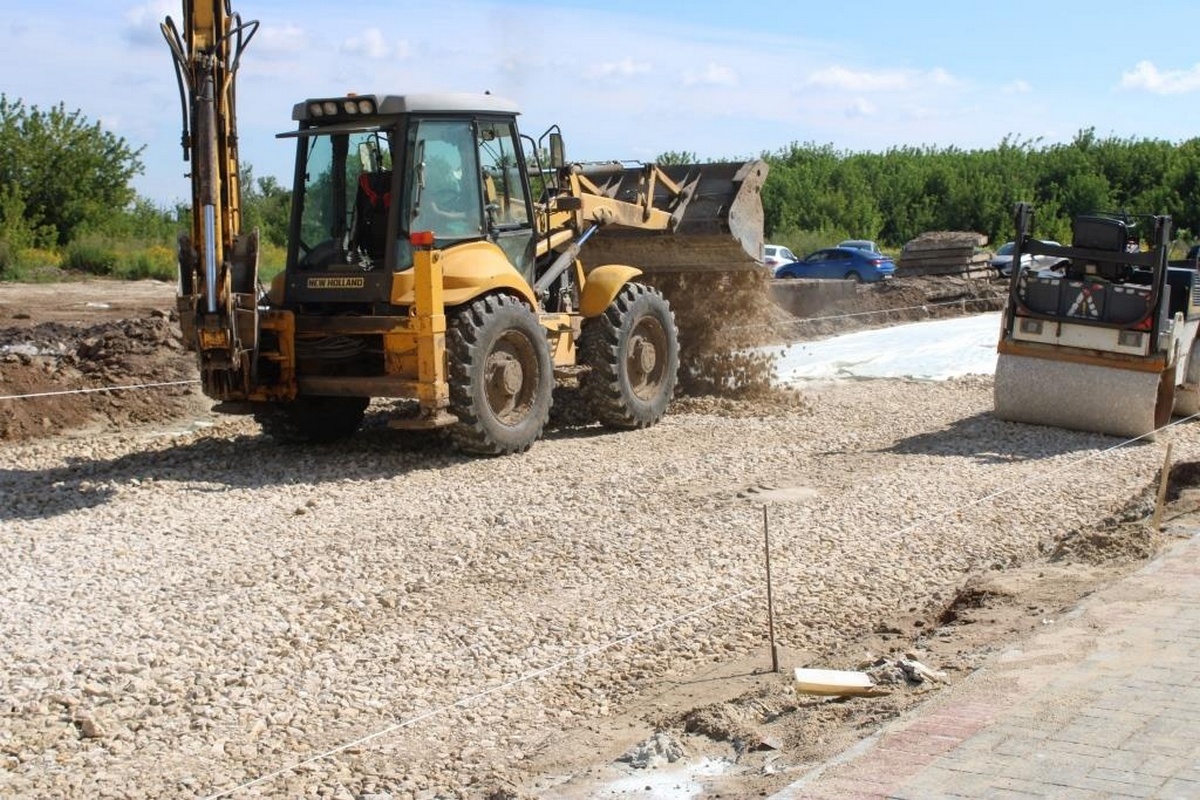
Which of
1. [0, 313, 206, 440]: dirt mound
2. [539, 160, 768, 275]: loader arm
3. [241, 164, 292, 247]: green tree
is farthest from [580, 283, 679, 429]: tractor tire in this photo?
[241, 164, 292, 247]: green tree

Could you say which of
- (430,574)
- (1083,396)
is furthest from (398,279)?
(1083,396)

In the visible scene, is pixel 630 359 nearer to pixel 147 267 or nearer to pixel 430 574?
pixel 430 574

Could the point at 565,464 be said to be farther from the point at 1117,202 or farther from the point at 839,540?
the point at 1117,202

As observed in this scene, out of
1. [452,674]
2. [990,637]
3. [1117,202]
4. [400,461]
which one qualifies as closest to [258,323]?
[400,461]

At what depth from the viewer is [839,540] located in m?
A: 8.93

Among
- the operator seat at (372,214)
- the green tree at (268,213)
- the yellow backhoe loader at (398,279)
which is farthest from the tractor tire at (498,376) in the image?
the green tree at (268,213)

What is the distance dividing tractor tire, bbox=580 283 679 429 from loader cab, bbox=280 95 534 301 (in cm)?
129

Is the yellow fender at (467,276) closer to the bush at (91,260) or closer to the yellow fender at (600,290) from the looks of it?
the yellow fender at (600,290)

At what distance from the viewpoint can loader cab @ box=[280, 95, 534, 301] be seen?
37.1 feet

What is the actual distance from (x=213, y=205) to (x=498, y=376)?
8.57 feet

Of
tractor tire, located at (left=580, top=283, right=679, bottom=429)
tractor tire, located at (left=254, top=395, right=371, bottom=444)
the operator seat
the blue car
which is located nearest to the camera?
the operator seat

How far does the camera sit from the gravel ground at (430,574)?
5.89 meters

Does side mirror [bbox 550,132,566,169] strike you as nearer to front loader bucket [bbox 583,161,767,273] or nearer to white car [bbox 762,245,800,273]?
front loader bucket [bbox 583,161,767,273]

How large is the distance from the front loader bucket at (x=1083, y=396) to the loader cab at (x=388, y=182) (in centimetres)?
468
